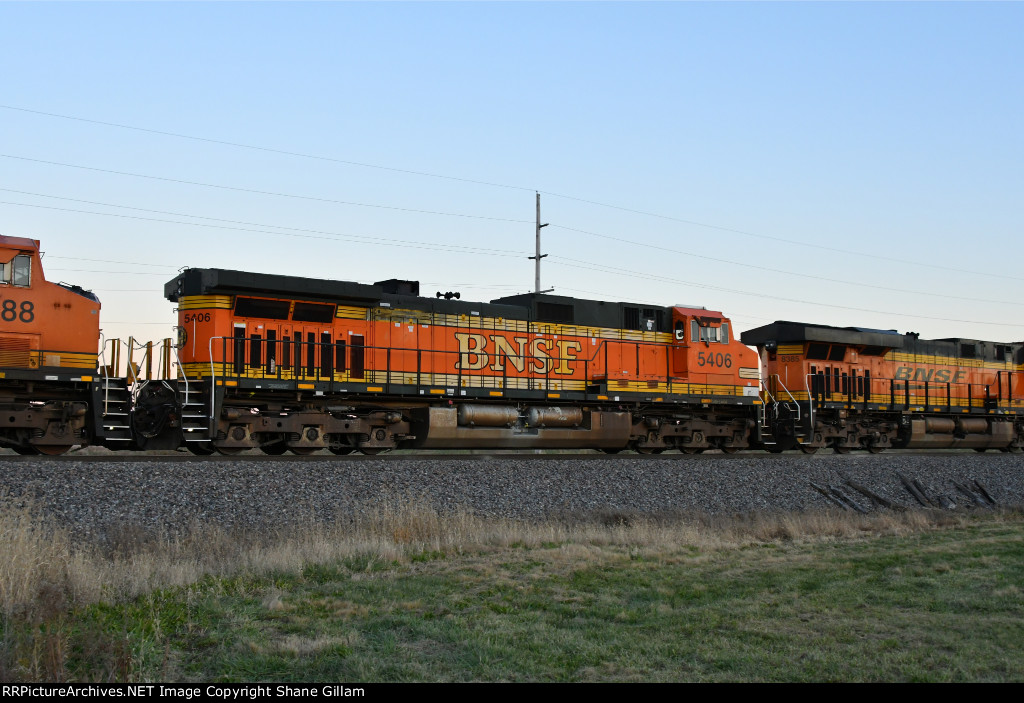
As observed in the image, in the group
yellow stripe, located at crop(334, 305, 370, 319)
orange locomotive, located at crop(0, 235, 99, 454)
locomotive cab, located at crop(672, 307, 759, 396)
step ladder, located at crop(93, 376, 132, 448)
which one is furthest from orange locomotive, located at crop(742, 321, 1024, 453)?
orange locomotive, located at crop(0, 235, 99, 454)

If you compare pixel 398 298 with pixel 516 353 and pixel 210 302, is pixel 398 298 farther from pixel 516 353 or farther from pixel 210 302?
pixel 210 302

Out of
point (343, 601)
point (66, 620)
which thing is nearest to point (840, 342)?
point (343, 601)

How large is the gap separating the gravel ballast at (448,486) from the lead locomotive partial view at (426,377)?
5.91ft

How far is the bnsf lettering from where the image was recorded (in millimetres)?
26366

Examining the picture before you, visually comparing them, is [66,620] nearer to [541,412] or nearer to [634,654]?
[634,654]

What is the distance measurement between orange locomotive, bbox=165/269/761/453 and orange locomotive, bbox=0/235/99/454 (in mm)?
1637

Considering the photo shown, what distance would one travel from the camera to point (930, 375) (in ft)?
88.5

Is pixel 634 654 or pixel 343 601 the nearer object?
pixel 634 654

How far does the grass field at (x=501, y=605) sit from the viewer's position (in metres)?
5.28

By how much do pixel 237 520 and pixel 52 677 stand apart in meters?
5.48

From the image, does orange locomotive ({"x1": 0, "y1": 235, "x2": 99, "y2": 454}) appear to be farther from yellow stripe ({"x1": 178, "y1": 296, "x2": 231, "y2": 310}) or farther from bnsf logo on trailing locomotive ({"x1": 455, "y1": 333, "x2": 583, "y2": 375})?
bnsf logo on trailing locomotive ({"x1": 455, "y1": 333, "x2": 583, "y2": 375})

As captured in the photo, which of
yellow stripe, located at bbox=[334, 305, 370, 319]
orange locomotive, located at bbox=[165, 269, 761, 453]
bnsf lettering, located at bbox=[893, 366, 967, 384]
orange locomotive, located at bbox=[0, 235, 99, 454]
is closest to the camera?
orange locomotive, located at bbox=[0, 235, 99, 454]

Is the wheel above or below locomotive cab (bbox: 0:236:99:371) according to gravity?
below

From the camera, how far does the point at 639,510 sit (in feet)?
41.9
